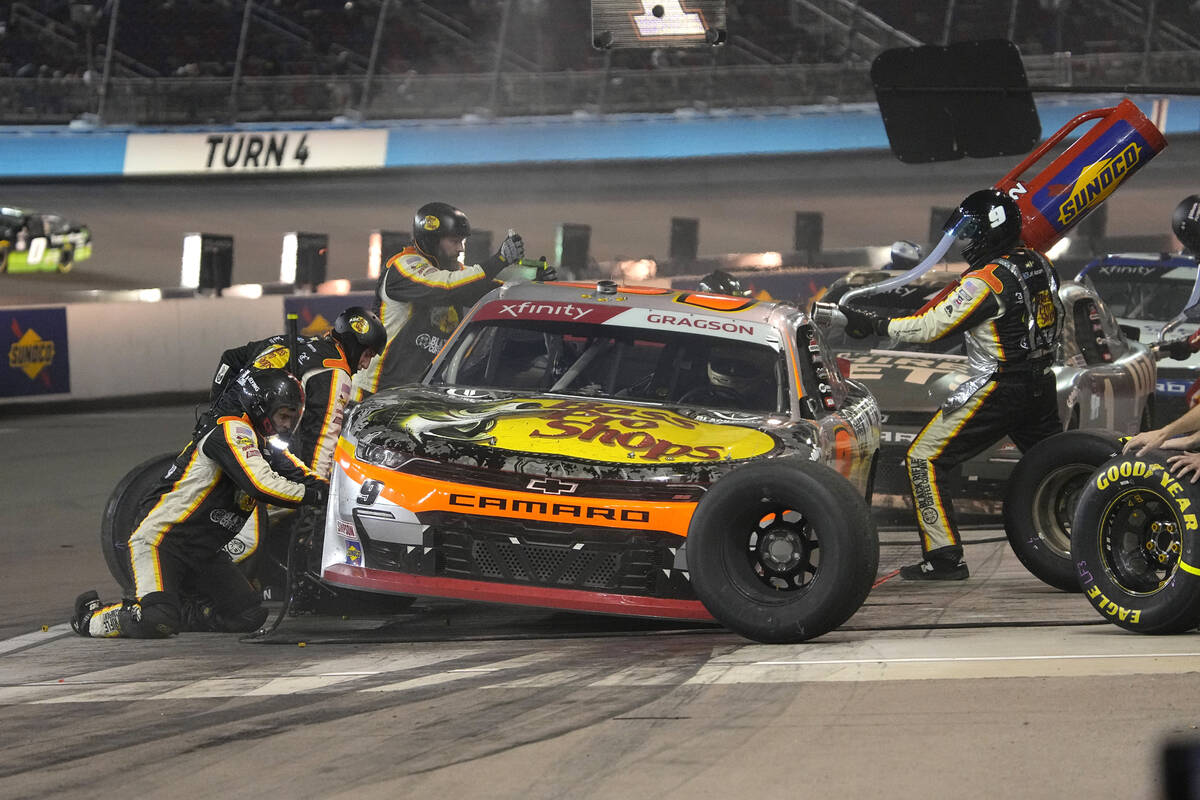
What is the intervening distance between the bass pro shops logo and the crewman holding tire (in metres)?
10.6

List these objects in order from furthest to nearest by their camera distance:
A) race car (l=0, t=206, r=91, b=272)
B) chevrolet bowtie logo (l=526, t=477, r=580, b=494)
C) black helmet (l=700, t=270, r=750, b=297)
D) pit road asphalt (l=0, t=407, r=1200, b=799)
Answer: race car (l=0, t=206, r=91, b=272), black helmet (l=700, t=270, r=750, b=297), chevrolet bowtie logo (l=526, t=477, r=580, b=494), pit road asphalt (l=0, t=407, r=1200, b=799)

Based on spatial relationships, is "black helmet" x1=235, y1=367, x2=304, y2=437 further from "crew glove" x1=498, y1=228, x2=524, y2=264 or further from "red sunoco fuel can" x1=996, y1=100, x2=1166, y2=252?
"red sunoco fuel can" x1=996, y1=100, x2=1166, y2=252

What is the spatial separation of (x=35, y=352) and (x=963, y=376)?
991cm

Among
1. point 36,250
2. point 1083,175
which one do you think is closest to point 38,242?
point 36,250

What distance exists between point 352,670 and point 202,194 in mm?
31591

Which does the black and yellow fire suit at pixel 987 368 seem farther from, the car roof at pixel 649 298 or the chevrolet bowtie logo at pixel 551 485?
the chevrolet bowtie logo at pixel 551 485

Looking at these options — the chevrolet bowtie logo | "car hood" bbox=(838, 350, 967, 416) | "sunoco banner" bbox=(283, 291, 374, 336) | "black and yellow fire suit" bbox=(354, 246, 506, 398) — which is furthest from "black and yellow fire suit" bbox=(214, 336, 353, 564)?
"sunoco banner" bbox=(283, 291, 374, 336)

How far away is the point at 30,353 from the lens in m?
17.4

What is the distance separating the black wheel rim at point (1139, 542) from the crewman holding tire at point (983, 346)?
1.78m

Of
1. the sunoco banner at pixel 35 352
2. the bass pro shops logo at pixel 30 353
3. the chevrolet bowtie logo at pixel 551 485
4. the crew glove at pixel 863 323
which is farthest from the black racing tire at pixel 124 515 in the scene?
the bass pro shops logo at pixel 30 353

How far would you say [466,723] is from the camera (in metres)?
5.54

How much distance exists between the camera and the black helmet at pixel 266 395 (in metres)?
7.57

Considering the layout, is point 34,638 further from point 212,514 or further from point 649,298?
point 649,298

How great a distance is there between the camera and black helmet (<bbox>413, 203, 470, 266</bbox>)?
34.1 feet
